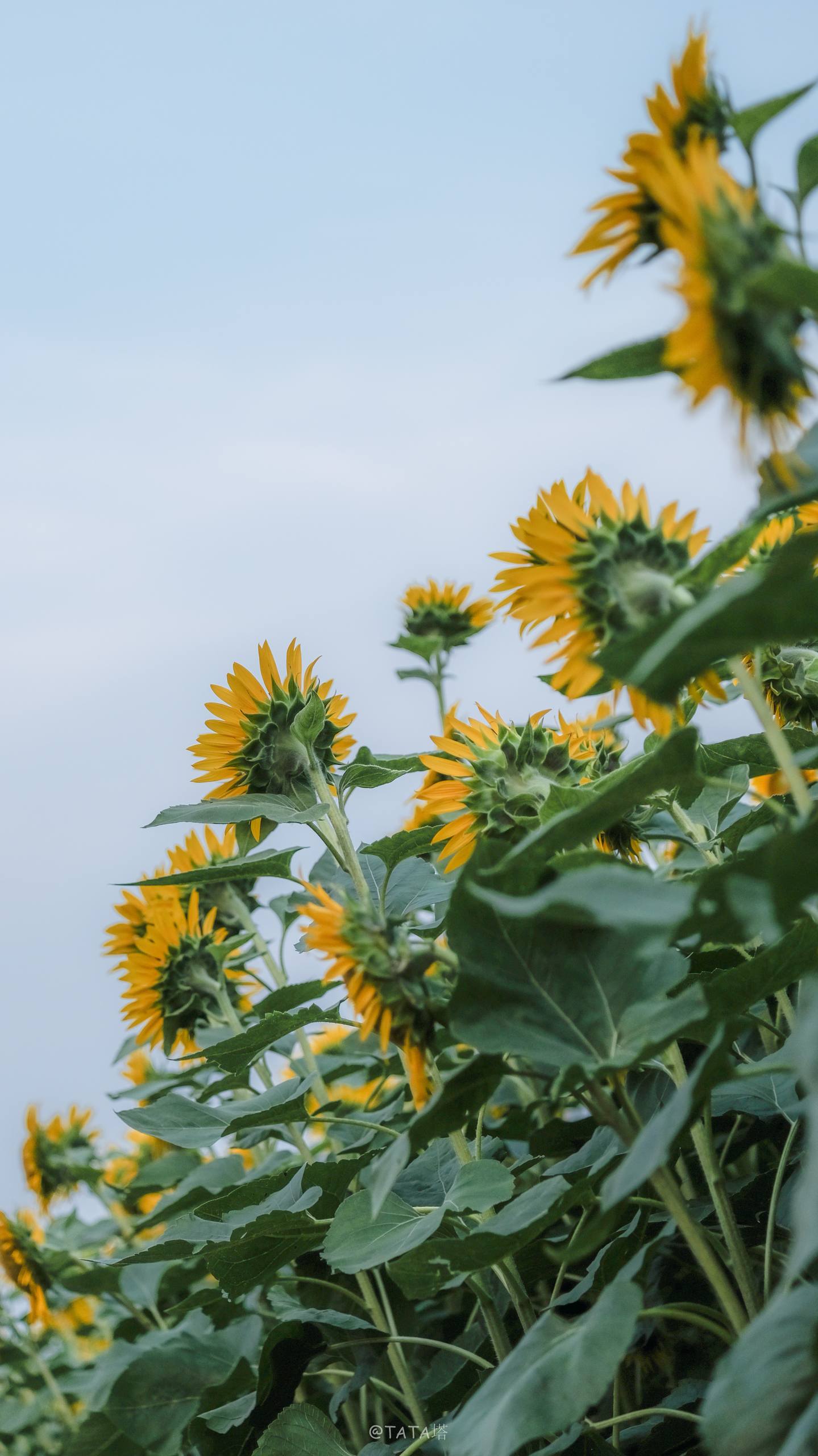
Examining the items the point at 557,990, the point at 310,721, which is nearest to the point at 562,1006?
the point at 557,990

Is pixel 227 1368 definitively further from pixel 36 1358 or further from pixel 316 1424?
pixel 36 1358

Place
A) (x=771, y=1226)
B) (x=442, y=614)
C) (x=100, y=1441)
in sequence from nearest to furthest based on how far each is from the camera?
(x=771, y=1226) → (x=100, y=1441) → (x=442, y=614)

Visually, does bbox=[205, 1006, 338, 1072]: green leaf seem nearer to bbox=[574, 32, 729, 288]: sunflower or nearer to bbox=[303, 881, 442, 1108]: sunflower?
bbox=[303, 881, 442, 1108]: sunflower

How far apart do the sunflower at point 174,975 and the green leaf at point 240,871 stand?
40cm

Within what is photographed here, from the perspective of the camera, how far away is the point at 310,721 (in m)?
1.03

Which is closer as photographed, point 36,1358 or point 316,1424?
point 316,1424

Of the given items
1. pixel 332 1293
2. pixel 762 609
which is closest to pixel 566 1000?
pixel 762 609

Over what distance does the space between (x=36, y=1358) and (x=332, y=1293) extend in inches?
46.2

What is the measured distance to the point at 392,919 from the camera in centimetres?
69

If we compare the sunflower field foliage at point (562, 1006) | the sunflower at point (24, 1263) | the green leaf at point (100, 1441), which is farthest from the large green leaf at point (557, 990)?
the sunflower at point (24, 1263)

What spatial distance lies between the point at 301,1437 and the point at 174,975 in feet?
1.83

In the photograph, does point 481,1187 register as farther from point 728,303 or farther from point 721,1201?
point 728,303

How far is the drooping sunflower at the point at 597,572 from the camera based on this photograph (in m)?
0.67

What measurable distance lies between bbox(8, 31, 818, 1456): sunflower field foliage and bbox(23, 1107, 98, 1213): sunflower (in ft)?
1.99
